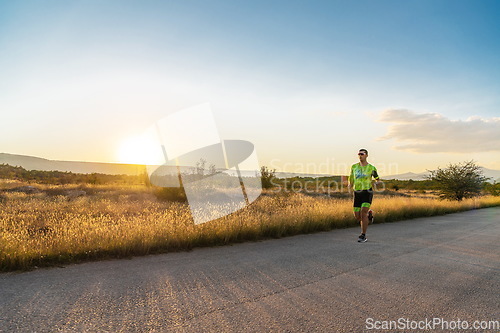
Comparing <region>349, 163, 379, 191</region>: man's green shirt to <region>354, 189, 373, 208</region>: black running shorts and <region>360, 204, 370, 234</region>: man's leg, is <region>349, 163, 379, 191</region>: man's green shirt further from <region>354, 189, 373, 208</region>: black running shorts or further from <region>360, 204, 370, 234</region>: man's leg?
<region>360, 204, 370, 234</region>: man's leg

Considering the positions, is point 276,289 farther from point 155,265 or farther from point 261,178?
point 261,178

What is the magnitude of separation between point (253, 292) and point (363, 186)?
17.2ft

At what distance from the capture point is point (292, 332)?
283cm

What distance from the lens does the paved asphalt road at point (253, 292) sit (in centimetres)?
305

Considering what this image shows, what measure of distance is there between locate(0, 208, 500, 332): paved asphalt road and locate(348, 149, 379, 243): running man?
70.1 inches

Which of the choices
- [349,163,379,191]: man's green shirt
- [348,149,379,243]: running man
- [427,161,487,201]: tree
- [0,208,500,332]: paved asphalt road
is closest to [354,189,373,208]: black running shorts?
[348,149,379,243]: running man

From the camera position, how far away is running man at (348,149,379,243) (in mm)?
8070

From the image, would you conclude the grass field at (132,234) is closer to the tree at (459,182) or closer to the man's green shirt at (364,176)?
the man's green shirt at (364,176)

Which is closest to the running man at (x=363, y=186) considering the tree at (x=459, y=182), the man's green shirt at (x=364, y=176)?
the man's green shirt at (x=364, y=176)

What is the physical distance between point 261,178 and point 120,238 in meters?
20.4

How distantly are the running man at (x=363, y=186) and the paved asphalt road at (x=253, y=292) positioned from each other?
1.78 metres

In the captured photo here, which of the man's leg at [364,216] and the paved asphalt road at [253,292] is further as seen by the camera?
the man's leg at [364,216]

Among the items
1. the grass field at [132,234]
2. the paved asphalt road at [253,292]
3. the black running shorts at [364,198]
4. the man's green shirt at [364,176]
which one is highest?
the man's green shirt at [364,176]

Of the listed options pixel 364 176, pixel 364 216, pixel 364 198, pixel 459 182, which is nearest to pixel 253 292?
pixel 364 216
